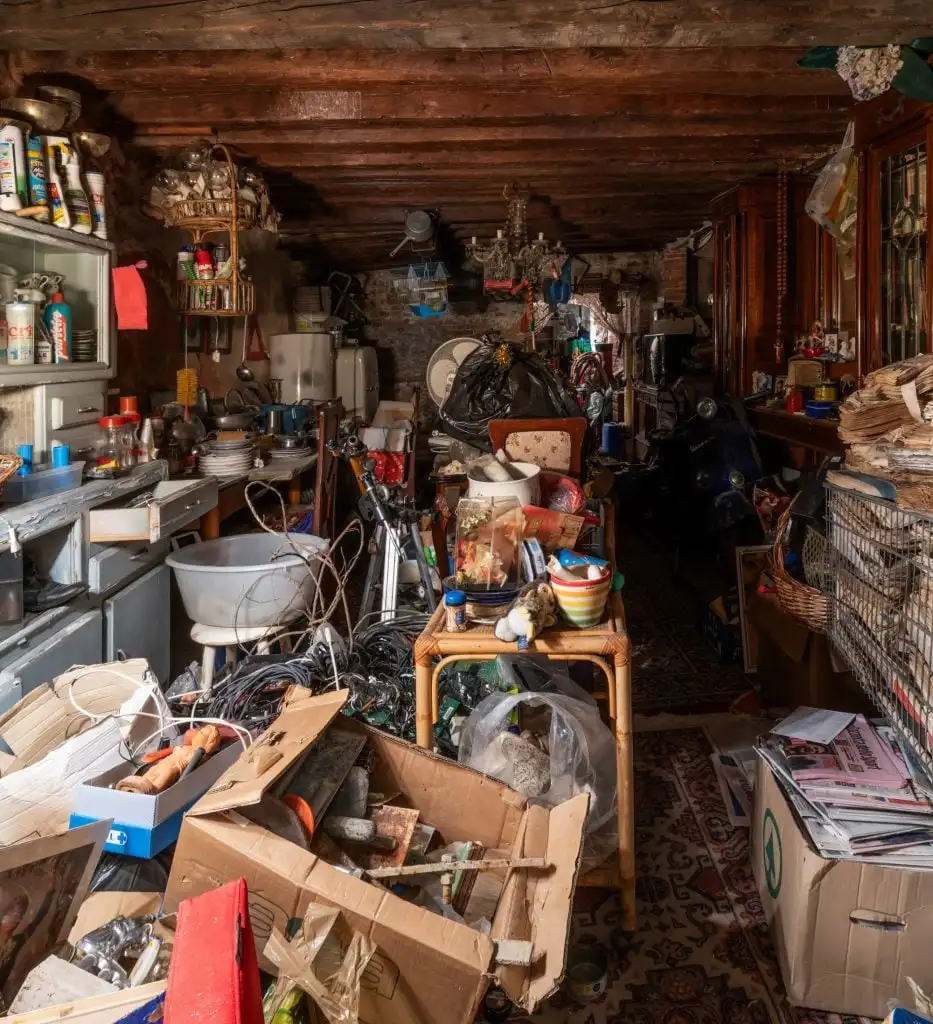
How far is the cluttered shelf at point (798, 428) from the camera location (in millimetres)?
3914

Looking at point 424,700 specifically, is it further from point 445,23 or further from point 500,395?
point 500,395

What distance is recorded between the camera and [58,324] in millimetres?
2943

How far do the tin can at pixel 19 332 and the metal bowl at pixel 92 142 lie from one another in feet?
3.02

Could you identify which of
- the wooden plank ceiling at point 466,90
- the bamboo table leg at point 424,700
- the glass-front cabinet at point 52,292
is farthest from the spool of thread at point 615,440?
the bamboo table leg at point 424,700

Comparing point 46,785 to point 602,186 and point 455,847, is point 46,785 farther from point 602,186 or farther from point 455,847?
point 602,186

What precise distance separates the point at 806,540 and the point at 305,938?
7.23ft

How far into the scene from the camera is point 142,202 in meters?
4.16

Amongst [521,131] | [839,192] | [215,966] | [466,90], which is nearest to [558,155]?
[521,131]

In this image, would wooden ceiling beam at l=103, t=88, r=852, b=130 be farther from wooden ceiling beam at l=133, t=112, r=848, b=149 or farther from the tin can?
the tin can

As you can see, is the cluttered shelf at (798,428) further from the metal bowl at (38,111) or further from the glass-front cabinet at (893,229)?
the metal bowl at (38,111)

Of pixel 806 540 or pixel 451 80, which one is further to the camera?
pixel 451 80

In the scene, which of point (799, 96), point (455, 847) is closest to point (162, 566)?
point (455, 847)

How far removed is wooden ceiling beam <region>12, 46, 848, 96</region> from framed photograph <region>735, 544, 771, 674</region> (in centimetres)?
203

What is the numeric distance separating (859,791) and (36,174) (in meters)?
3.18
